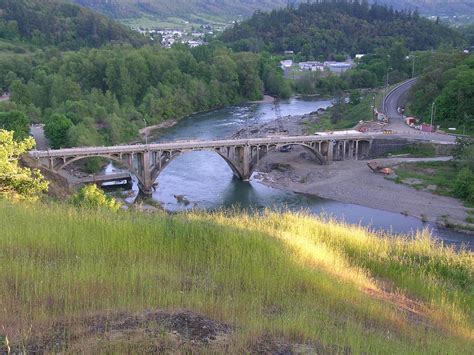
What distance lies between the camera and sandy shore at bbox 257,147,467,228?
36434 mm

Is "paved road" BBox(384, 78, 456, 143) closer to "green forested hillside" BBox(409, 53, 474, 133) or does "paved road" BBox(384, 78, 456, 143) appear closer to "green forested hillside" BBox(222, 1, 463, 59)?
"green forested hillside" BBox(409, 53, 474, 133)

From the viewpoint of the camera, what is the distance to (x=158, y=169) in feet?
137

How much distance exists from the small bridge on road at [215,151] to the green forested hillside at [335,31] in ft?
240

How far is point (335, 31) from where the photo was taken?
12575cm

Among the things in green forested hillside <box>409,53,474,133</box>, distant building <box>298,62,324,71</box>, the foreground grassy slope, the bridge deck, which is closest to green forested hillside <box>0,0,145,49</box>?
distant building <box>298,62,324,71</box>

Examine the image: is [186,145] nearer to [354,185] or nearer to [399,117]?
[354,185]

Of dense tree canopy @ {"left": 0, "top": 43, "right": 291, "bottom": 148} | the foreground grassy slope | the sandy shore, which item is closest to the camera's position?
the foreground grassy slope

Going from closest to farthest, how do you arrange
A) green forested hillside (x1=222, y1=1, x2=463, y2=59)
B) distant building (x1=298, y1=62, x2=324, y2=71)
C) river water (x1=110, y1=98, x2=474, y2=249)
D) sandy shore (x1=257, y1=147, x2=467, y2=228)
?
river water (x1=110, y1=98, x2=474, y2=249), sandy shore (x1=257, y1=147, x2=467, y2=228), distant building (x1=298, y1=62, x2=324, y2=71), green forested hillside (x1=222, y1=1, x2=463, y2=59)

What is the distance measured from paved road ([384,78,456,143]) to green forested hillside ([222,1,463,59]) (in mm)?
43119

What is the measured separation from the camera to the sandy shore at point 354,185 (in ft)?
120

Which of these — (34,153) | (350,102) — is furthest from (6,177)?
(350,102)

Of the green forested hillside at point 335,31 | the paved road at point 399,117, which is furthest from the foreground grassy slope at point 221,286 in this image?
the green forested hillside at point 335,31

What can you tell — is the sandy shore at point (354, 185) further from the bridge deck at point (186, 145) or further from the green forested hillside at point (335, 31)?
the green forested hillside at point (335, 31)

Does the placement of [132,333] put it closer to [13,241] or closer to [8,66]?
[13,241]
